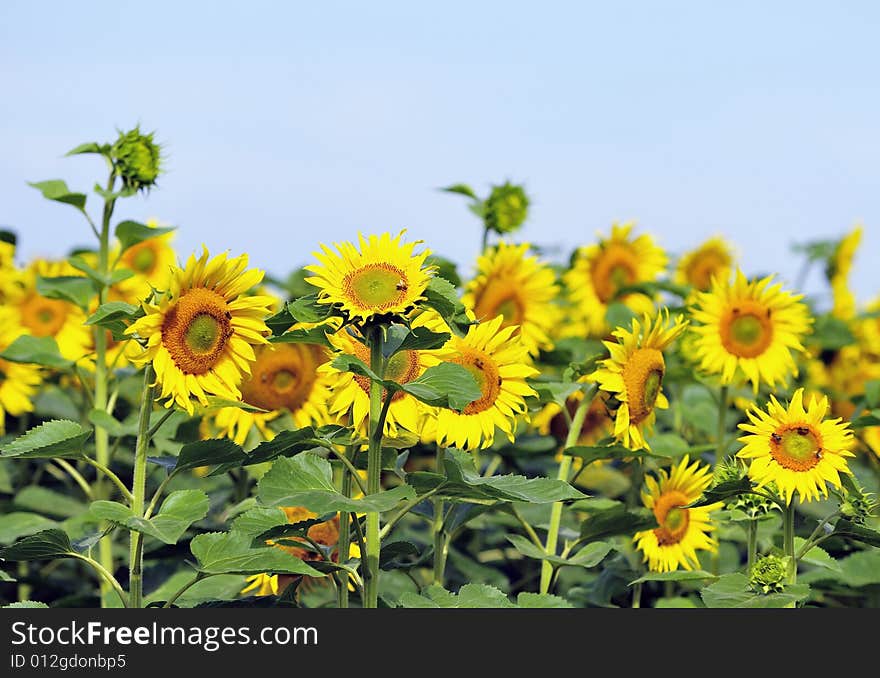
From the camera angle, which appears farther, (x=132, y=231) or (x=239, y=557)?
(x=132, y=231)

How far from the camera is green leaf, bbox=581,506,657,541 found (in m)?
2.76

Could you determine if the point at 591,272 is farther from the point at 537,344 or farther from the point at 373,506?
the point at 373,506

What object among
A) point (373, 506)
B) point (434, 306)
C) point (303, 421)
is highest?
point (303, 421)

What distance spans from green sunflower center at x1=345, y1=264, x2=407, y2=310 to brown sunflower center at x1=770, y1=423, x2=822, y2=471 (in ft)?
2.77

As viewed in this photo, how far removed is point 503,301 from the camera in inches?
144

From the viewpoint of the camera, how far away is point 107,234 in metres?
3.18

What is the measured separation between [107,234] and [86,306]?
0.23 m

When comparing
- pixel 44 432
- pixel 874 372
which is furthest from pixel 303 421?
pixel 874 372

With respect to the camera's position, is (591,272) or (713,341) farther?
(591,272)

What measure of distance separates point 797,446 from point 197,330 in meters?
1.18

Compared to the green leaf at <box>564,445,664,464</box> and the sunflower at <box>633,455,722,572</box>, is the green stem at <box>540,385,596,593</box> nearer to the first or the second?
the green leaf at <box>564,445,664,464</box>

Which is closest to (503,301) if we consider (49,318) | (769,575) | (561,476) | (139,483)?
(561,476)

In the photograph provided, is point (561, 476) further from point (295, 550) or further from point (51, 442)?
point (51, 442)

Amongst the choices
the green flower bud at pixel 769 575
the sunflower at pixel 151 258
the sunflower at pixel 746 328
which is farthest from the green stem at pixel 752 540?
the sunflower at pixel 151 258
